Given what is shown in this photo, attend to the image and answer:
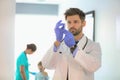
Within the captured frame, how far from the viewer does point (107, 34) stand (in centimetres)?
287

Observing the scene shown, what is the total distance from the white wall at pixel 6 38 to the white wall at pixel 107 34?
1.17m

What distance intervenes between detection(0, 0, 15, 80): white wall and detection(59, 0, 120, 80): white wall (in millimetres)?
1172

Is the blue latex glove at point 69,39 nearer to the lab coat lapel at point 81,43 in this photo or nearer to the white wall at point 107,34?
the lab coat lapel at point 81,43

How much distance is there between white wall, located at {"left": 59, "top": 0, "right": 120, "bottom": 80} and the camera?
2.61 metres

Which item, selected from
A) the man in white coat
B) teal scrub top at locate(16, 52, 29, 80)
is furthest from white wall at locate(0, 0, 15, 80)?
the man in white coat

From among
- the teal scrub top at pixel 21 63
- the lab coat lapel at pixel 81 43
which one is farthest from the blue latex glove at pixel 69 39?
the teal scrub top at pixel 21 63

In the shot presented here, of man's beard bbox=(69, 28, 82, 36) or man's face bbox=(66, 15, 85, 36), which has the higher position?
man's face bbox=(66, 15, 85, 36)

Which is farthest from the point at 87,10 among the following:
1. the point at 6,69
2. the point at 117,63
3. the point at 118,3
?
the point at 6,69

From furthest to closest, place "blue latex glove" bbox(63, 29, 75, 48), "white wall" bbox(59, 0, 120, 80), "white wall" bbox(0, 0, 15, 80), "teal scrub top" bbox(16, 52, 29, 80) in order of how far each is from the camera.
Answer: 1. "teal scrub top" bbox(16, 52, 29, 80)
2. "white wall" bbox(0, 0, 15, 80)
3. "white wall" bbox(59, 0, 120, 80)
4. "blue latex glove" bbox(63, 29, 75, 48)

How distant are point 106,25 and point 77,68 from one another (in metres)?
1.47

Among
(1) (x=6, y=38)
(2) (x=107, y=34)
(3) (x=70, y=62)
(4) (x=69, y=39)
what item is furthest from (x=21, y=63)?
(4) (x=69, y=39)

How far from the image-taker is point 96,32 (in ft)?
10.8

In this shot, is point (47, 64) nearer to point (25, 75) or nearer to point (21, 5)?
point (25, 75)

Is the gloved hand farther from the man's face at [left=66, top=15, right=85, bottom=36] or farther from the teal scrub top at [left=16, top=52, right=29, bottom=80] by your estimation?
the teal scrub top at [left=16, top=52, right=29, bottom=80]
